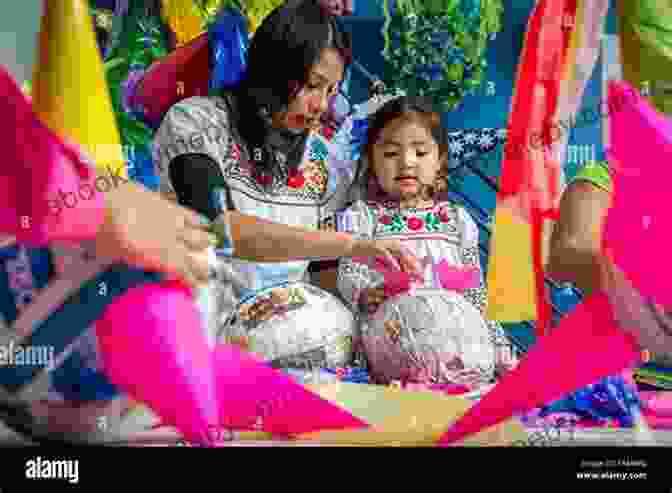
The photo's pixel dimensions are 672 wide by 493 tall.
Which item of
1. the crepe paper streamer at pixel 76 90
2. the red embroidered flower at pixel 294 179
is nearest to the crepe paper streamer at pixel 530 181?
the red embroidered flower at pixel 294 179

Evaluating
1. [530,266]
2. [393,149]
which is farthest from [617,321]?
[393,149]

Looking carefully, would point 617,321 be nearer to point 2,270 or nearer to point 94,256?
point 94,256

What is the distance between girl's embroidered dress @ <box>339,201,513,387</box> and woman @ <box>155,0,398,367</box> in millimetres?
75

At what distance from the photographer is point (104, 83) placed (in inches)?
126

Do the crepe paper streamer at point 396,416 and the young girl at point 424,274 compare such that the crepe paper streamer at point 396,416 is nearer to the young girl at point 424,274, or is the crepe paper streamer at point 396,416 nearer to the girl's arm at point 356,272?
the young girl at point 424,274

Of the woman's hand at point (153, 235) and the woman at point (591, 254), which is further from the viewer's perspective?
the woman at point (591, 254)

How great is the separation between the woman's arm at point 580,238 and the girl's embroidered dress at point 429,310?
23 centimetres

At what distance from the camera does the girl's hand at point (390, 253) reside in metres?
3.24

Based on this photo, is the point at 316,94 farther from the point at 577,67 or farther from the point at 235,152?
the point at 577,67

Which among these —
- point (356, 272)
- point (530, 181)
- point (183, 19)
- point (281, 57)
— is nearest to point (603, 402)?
point (530, 181)

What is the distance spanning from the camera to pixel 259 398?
319 centimetres

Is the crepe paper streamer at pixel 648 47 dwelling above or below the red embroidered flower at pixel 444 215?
above

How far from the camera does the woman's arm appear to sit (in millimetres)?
3289
